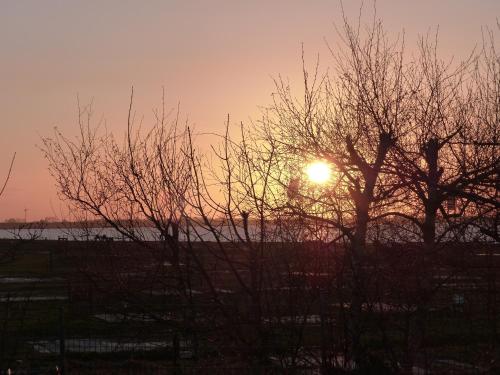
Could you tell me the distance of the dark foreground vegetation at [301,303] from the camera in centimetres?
566

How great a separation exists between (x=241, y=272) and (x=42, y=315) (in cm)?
1369

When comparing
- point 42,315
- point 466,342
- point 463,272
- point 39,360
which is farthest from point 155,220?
point 42,315

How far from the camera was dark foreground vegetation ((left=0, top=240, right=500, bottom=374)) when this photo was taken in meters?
5.66

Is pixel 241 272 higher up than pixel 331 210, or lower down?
lower down

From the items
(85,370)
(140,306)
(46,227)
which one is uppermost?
(46,227)

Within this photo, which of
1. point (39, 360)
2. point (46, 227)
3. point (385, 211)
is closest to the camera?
point (46, 227)

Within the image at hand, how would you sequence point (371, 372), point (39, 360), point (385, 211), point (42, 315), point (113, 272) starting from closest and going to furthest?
point (371, 372), point (113, 272), point (385, 211), point (39, 360), point (42, 315)

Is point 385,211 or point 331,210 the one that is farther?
point 385,211

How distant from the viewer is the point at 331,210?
8.25 metres

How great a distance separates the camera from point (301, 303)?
18.6 feet

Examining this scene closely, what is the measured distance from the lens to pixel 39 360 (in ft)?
37.0

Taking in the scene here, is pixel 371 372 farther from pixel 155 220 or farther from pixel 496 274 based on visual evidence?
pixel 155 220

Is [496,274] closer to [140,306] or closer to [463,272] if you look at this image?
[463,272]

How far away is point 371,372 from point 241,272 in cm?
143
